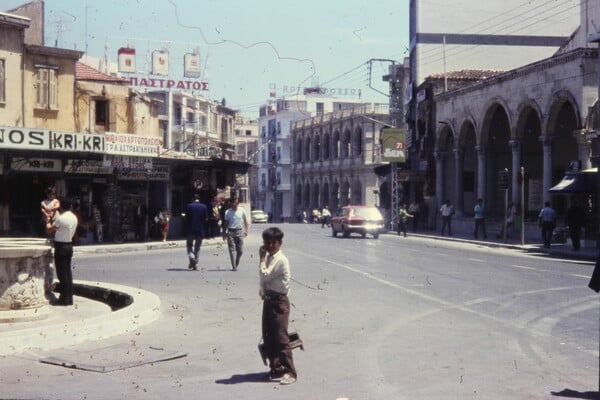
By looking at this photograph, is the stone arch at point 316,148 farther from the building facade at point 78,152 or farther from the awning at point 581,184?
the awning at point 581,184

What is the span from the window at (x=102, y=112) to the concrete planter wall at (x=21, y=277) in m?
28.5

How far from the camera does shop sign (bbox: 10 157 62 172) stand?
96.6ft

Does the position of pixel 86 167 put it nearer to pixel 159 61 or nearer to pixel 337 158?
pixel 159 61

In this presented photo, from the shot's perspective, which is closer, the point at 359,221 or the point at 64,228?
the point at 64,228

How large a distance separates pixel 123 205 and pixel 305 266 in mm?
15114

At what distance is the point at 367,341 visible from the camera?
31.9 feet

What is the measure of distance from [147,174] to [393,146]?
2065 centimetres

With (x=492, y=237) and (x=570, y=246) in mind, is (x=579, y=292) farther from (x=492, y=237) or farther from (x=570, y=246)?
(x=492, y=237)

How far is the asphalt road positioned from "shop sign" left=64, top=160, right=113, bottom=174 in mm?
13388

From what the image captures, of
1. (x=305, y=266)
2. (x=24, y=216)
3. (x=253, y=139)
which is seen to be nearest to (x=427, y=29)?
(x=24, y=216)

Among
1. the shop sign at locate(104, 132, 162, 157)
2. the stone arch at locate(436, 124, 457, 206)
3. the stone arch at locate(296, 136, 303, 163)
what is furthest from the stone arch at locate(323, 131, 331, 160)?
the shop sign at locate(104, 132, 162, 157)

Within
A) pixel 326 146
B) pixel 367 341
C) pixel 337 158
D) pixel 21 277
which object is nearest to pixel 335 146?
pixel 337 158

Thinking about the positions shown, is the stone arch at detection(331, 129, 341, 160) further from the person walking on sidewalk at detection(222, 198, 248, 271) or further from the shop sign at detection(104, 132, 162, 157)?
the person walking on sidewalk at detection(222, 198, 248, 271)

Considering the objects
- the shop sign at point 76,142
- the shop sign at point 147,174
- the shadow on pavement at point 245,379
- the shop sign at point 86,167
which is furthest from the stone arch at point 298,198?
the shadow on pavement at point 245,379
